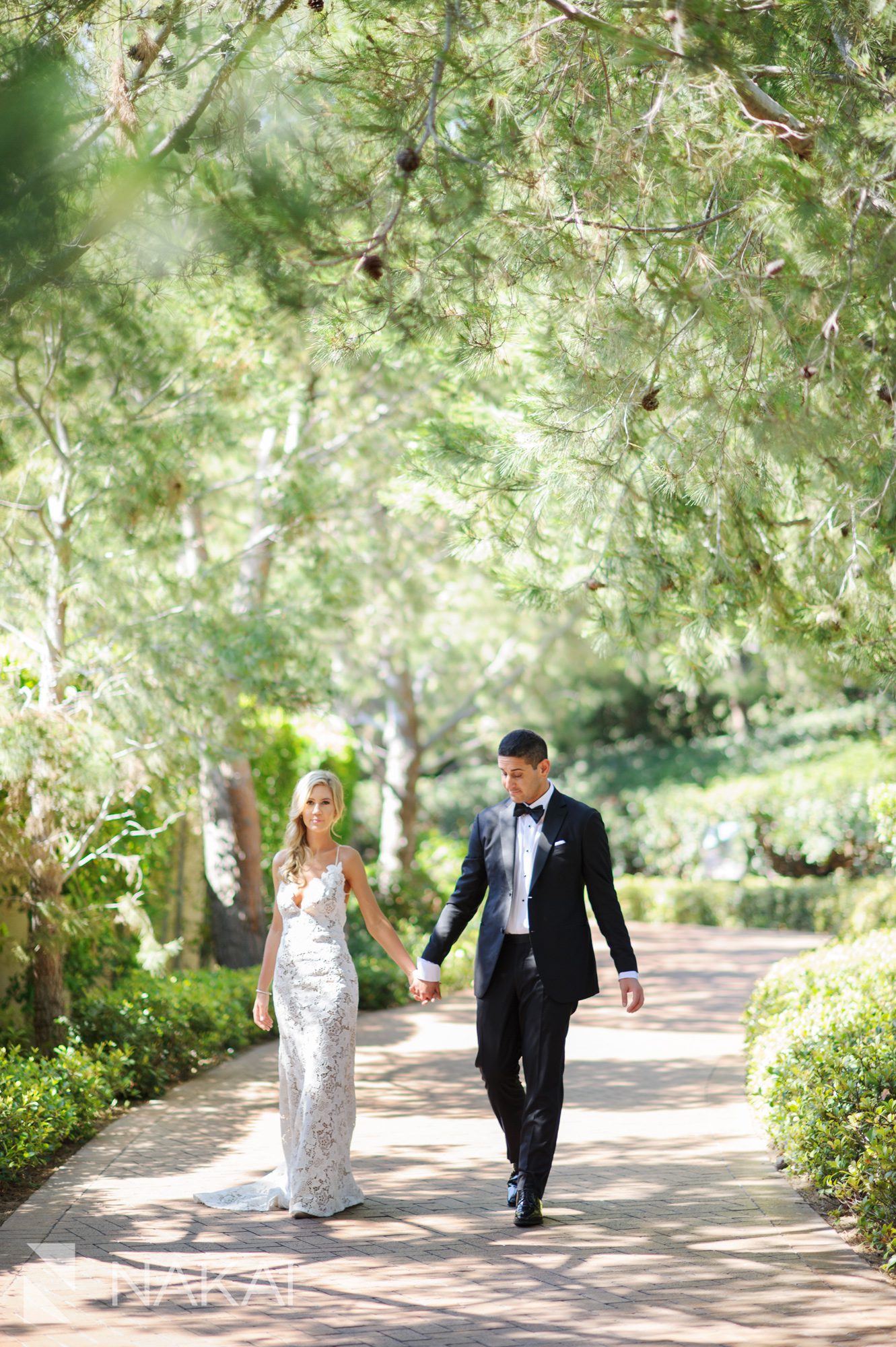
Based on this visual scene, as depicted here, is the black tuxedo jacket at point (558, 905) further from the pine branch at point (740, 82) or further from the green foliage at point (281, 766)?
the green foliage at point (281, 766)

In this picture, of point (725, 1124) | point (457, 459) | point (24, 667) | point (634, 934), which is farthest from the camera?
point (634, 934)

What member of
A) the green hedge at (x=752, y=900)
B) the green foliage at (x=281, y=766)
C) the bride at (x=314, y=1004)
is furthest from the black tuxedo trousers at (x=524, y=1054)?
the green hedge at (x=752, y=900)

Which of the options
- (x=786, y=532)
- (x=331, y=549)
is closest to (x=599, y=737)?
(x=331, y=549)

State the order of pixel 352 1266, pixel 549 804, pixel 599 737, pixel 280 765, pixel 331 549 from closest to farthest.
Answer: pixel 352 1266 < pixel 549 804 < pixel 331 549 < pixel 280 765 < pixel 599 737

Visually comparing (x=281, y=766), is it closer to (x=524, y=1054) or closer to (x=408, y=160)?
(x=524, y=1054)

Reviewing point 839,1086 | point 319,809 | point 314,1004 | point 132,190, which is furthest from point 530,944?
point 132,190

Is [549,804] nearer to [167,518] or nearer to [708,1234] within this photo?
[708,1234]

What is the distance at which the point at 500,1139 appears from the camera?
6.58 m

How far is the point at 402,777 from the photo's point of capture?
16984 mm

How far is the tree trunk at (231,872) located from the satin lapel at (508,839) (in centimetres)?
603

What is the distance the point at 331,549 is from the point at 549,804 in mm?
5617

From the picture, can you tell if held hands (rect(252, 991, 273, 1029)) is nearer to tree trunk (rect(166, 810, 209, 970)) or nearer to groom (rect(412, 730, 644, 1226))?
groom (rect(412, 730, 644, 1226))

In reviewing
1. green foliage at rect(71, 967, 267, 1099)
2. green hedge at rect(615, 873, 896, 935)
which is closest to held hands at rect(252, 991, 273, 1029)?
green foliage at rect(71, 967, 267, 1099)

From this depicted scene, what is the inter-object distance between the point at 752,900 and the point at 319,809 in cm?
1309
